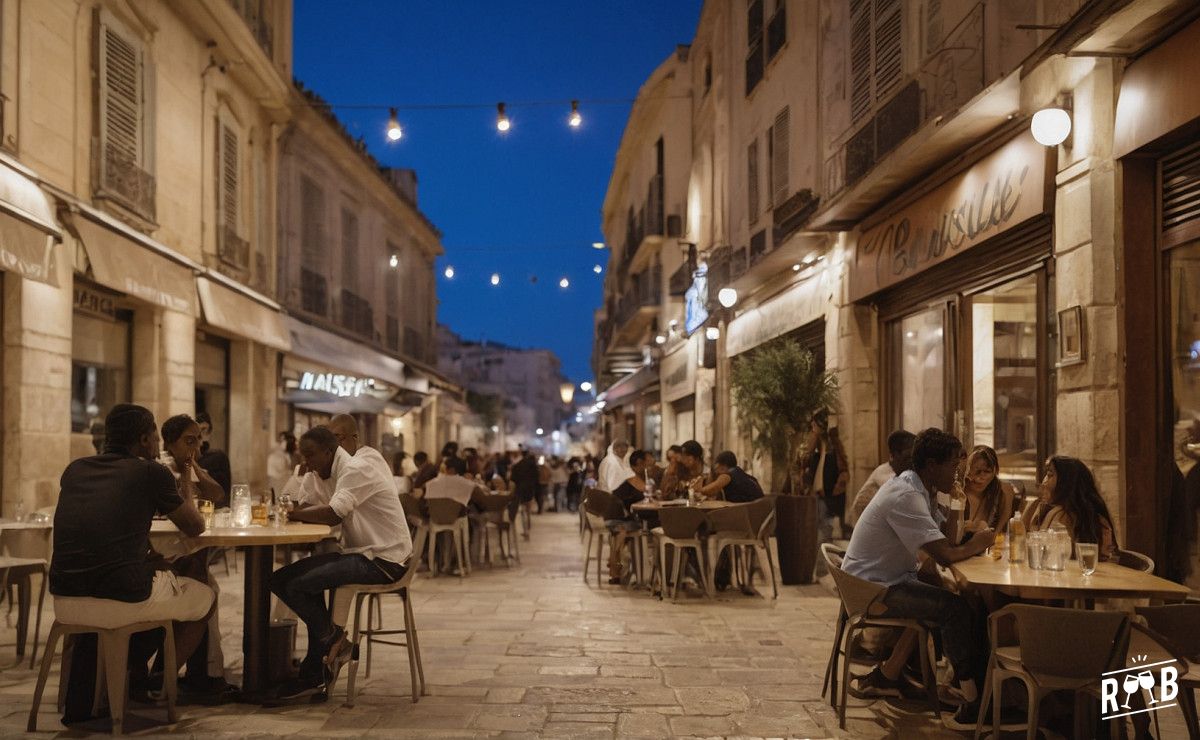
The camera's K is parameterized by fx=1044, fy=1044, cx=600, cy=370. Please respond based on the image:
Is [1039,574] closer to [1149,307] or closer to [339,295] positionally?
[1149,307]

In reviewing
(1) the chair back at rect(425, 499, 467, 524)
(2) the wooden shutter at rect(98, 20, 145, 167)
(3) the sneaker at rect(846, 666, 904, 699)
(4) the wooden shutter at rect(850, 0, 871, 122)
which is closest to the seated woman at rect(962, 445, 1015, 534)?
(3) the sneaker at rect(846, 666, 904, 699)

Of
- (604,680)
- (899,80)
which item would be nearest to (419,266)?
(899,80)

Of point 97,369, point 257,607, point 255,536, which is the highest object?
point 97,369

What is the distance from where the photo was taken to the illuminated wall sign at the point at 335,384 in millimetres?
17531

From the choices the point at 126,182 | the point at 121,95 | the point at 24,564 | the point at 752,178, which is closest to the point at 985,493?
the point at 24,564

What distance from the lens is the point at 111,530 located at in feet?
15.9

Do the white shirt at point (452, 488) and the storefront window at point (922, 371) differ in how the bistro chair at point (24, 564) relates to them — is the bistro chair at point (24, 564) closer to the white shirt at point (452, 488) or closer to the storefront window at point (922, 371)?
the white shirt at point (452, 488)

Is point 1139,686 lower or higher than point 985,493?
lower

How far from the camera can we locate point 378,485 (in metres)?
5.77

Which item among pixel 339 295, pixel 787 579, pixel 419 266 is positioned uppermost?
pixel 419 266

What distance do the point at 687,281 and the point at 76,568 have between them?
1693cm

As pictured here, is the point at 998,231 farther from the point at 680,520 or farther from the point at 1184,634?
the point at 1184,634

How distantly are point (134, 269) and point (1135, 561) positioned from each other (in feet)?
32.4

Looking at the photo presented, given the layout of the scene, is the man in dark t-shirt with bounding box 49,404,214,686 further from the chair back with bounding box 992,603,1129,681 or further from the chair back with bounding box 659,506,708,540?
the chair back with bounding box 659,506,708,540
